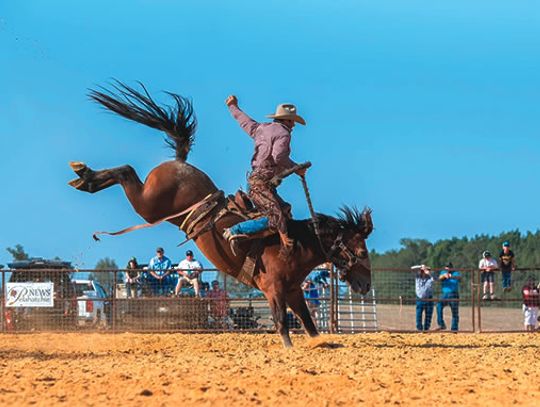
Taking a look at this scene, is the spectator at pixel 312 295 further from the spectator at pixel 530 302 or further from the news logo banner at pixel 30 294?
the news logo banner at pixel 30 294

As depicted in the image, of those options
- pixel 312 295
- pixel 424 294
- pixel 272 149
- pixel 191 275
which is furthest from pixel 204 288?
pixel 272 149

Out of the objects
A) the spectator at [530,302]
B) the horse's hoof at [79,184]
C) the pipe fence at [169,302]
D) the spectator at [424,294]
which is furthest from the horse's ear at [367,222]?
the spectator at [530,302]

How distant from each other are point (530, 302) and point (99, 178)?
10439 millimetres

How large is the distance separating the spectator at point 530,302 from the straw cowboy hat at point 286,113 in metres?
Answer: 8.84

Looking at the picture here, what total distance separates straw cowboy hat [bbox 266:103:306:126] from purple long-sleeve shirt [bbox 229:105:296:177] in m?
0.13

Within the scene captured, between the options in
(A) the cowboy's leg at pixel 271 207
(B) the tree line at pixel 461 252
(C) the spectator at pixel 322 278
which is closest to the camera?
(A) the cowboy's leg at pixel 271 207

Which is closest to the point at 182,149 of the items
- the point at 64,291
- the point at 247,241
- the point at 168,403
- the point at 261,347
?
the point at 247,241

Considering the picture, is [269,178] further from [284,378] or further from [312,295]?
[312,295]

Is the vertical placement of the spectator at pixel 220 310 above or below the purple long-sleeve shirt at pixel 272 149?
Answer: below

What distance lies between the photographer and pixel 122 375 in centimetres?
759

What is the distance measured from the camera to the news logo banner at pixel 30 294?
57.9 ft

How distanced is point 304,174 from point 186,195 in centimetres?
146

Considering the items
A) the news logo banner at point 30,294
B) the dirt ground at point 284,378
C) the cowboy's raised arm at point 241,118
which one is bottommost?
the dirt ground at point 284,378

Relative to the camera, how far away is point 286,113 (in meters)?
10.8
